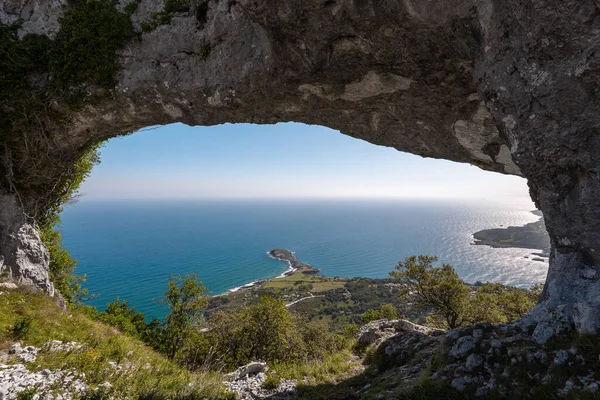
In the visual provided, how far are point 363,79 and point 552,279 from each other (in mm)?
7052

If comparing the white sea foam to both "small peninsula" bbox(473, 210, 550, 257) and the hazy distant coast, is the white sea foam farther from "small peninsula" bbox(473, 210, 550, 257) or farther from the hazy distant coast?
"small peninsula" bbox(473, 210, 550, 257)

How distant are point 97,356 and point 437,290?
2123cm

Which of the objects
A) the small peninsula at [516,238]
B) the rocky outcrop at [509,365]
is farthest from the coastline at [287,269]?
the small peninsula at [516,238]

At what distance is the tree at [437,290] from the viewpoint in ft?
65.0

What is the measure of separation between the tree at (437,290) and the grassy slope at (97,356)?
60.9ft

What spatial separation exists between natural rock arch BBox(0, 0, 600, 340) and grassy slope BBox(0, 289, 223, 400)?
2472mm

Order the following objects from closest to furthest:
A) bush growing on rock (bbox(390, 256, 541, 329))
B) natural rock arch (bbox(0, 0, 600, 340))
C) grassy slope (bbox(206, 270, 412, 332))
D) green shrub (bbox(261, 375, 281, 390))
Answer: natural rock arch (bbox(0, 0, 600, 340)), green shrub (bbox(261, 375, 281, 390)), bush growing on rock (bbox(390, 256, 541, 329)), grassy slope (bbox(206, 270, 412, 332))

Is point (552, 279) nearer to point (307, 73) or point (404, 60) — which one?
point (404, 60)

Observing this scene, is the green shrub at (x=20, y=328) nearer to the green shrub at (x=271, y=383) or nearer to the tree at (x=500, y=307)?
the green shrub at (x=271, y=383)

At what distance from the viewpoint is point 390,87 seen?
838 cm

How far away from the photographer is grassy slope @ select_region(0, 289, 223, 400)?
5.92 meters

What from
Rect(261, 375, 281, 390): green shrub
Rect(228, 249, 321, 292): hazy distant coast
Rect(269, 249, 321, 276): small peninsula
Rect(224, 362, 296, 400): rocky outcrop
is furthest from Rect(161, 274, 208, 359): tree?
Rect(269, 249, 321, 276): small peninsula

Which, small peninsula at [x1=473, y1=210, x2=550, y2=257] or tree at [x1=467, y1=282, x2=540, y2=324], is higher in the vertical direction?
tree at [x1=467, y1=282, x2=540, y2=324]

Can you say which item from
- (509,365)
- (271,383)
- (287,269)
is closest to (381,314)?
(271,383)
